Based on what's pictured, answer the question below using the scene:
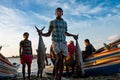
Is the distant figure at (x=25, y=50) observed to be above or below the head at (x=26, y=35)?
below

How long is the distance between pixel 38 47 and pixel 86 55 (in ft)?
13.2

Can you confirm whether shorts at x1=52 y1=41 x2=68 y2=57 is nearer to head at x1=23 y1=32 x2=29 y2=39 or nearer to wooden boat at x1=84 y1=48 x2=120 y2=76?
head at x1=23 y1=32 x2=29 y2=39

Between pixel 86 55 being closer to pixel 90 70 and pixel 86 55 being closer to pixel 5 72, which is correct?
pixel 90 70

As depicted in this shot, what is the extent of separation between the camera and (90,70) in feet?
47.8

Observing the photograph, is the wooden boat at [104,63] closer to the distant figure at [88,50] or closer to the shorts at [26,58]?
the distant figure at [88,50]

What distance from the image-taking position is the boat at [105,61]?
13555 millimetres

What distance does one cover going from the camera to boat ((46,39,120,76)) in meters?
13.6

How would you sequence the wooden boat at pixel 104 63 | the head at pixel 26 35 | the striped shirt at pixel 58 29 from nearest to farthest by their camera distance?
the striped shirt at pixel 58 29 → the head at pixel 26 35 → the wooden boat at pixel 104 63

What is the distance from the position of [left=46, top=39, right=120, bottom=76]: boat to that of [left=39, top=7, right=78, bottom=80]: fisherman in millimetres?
5254

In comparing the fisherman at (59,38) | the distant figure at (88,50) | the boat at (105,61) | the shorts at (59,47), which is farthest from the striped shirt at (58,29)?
the distant figure at (88,50)

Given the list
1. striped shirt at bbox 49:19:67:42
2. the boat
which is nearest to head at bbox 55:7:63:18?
striped shirt at bbox 49:19:67:42

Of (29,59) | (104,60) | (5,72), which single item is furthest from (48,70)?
(29,59)

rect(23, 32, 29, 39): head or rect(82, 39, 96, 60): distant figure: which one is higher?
rect(23, 32, 29, 39): head

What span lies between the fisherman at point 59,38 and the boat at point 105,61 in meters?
5.25
